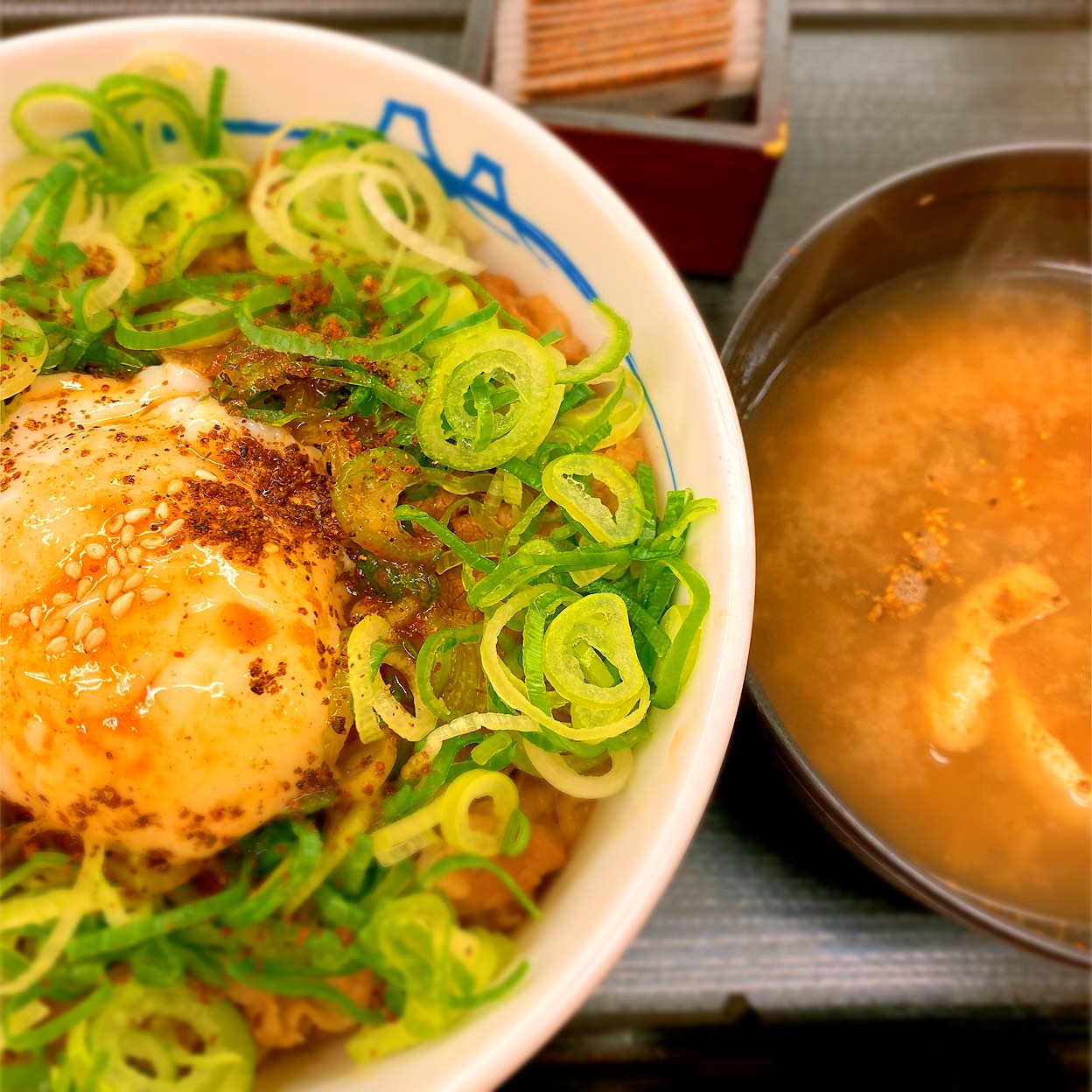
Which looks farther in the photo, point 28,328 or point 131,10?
point 131,10

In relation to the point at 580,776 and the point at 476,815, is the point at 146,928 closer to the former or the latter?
the point at 476,815

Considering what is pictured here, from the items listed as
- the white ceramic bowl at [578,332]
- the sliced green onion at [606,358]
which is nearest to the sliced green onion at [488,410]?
the sliced green onion at [606,358]

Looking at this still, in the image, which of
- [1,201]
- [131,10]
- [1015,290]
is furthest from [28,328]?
[1015,290]

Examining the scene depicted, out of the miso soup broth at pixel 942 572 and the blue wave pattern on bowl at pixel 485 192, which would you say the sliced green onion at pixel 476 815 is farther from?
the blue wave pattern on bowl at pixel 485 192

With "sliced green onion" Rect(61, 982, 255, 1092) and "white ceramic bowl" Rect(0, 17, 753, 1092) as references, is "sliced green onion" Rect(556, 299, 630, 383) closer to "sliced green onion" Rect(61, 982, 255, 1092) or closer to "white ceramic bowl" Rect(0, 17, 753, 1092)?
"white ceramic bowl" Rect(0, 17, 753, 1092)

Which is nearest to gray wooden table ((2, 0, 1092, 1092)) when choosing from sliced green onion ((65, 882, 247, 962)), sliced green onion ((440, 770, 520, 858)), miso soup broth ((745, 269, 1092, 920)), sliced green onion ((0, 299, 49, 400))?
miso soup broth ((745, 269, 1092, 920))

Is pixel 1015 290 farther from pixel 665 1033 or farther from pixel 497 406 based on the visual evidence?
pixel 665 1033
